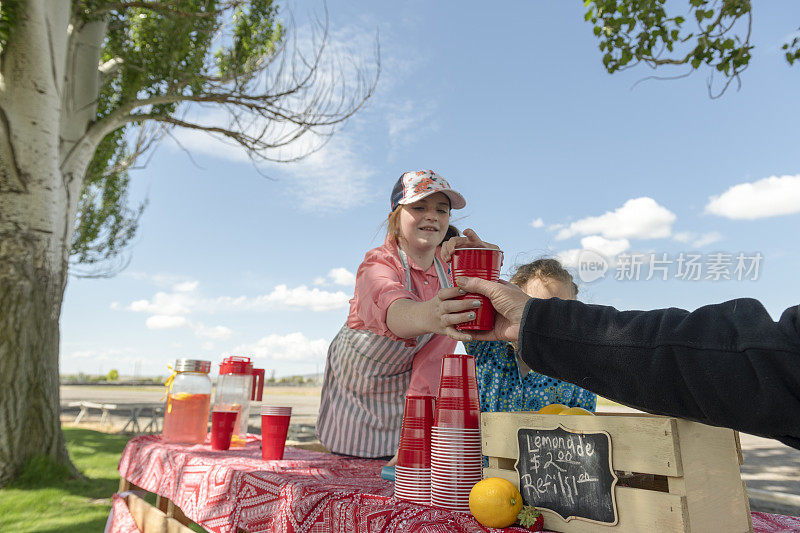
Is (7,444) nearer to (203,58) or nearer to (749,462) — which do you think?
(203,58)

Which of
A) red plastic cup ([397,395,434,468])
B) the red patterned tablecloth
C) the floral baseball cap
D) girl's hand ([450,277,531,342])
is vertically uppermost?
the floral baseball cap

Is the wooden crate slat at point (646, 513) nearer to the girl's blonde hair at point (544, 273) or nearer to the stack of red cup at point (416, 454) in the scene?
the stack of red cup at point (416, 454)

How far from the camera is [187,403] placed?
244cm

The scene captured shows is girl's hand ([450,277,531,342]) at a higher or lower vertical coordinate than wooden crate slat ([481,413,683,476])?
higher

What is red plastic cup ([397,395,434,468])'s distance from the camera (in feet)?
4.00

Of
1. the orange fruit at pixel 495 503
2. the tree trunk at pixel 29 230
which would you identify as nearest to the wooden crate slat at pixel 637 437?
the orange fruit at pixel 495 503

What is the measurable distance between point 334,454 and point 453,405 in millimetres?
1108

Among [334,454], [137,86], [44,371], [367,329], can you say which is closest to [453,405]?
[367,329]

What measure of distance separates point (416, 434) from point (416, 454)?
0.17 ft

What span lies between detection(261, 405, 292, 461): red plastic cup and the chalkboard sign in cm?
111

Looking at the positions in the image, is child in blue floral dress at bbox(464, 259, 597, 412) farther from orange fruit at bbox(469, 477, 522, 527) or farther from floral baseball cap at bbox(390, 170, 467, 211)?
orange fruit at bbox(469, 477, 522, 527)

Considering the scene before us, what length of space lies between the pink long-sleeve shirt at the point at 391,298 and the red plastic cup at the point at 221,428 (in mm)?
700

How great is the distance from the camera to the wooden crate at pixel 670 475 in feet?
2.89

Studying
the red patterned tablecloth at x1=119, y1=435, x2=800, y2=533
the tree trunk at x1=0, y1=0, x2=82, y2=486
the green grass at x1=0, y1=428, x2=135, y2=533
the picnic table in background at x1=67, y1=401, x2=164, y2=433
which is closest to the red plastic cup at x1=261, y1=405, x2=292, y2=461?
the red patterned tablecloth at x1=119, y1=435, x2=800, y2=533
